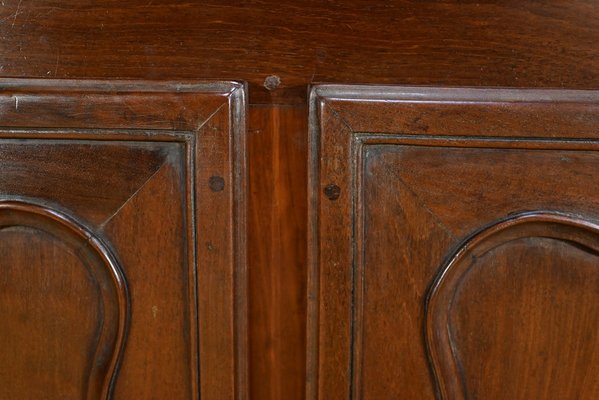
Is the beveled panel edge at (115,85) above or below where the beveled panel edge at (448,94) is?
above

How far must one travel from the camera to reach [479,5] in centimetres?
44

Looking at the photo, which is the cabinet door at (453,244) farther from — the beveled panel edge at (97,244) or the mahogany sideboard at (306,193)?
the beveled panel edge at (97,244)

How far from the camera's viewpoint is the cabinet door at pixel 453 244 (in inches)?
17.8

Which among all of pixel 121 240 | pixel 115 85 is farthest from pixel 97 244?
pixel 115 85

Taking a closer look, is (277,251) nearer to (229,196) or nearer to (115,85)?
(229,196)

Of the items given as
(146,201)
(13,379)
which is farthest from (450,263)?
(13,379)

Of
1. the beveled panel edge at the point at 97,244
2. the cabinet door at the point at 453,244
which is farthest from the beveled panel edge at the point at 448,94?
the beveled panel edge at the point at 97,244

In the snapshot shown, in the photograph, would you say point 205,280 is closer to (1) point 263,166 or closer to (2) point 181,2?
(1) point 263,166

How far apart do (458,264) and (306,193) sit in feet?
0.43

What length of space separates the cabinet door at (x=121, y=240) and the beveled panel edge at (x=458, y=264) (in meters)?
0.15

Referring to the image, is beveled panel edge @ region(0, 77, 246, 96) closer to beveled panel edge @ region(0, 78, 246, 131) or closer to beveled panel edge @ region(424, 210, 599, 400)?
beveled panel edge @ region(0, 78, 246, 131)

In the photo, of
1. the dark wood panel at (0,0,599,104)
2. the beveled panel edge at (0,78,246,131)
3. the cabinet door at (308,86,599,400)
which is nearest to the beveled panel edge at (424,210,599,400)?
the cabinet door at (308,86,599,400)

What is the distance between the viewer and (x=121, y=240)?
0.48 meters

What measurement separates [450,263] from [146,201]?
9.5 inches
